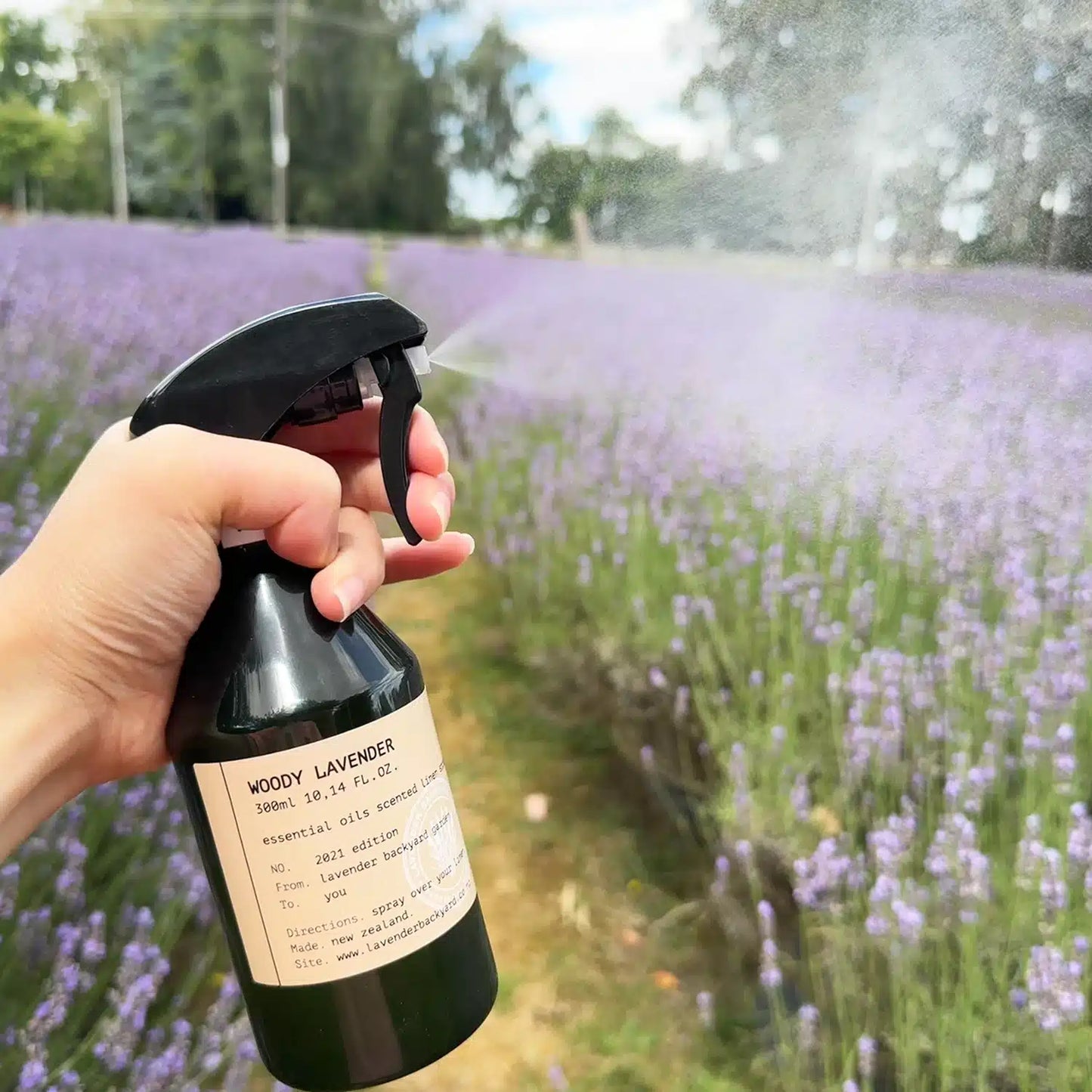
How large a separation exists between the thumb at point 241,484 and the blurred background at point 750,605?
30 centimetres

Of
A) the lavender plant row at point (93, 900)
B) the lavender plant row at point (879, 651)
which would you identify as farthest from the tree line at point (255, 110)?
the lavender plant row at point (879, 651)

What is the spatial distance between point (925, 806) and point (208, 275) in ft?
8.15

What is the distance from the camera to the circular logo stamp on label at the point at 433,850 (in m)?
0.61

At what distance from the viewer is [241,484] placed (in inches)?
22.8

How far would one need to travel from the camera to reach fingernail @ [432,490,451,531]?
0.70m

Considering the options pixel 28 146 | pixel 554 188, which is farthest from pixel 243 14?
pixel 554 188

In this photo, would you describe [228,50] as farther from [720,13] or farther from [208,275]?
[720,13]

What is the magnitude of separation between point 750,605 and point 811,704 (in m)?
0.20

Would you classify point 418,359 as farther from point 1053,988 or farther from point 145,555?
point 1053,988

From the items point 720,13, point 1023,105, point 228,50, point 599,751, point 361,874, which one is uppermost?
point 228,50

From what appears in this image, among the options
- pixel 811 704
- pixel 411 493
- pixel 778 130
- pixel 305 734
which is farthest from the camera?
pixel 811 704

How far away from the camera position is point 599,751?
1431 millimetres

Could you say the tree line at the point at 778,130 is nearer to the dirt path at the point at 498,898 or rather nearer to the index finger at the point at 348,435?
the index finger at the point at 348,435

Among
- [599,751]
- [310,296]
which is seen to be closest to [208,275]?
[310,296]
